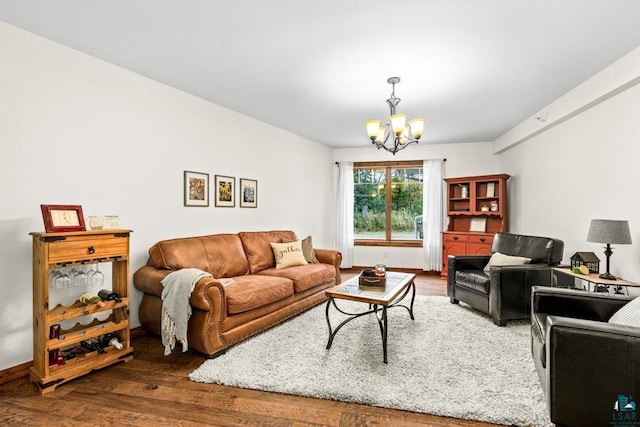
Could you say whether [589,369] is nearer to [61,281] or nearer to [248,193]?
[61,281]

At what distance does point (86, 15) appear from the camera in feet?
7.70

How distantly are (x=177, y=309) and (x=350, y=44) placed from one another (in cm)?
262

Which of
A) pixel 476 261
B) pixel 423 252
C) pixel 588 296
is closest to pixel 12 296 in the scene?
pixel 588 296

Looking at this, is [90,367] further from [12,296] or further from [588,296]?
[588,296]

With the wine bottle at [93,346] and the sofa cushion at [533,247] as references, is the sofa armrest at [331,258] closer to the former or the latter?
the sofa cushion at [533,247]

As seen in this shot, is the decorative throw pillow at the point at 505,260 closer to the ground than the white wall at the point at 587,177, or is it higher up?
closer to the ground

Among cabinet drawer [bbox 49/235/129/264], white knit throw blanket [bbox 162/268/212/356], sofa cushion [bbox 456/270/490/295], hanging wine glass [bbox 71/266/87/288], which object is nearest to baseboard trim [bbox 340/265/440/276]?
sofa cushion [bbox 456/270/490/295]

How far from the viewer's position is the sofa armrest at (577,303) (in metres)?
2.32

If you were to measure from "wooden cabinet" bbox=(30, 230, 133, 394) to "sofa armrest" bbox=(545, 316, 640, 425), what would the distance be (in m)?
3.03

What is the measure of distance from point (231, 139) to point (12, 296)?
284 cm

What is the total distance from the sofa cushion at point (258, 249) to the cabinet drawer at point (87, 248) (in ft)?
5.52

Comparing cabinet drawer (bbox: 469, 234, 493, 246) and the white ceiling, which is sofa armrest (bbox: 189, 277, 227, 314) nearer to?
the white ceiling

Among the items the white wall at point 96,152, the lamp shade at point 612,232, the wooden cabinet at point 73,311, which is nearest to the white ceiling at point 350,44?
the white wall at point 96,152

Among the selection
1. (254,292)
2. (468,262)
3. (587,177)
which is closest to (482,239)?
(468,262)
